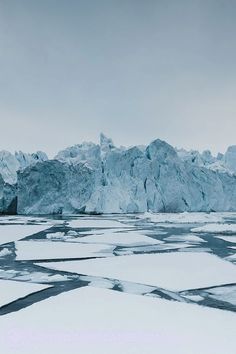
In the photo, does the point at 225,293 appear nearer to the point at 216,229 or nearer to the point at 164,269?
the point at 164,269

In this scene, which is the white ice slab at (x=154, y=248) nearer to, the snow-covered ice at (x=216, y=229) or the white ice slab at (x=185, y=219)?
the snow-covered ice at (x=216, y=229)

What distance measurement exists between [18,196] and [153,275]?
2406cm

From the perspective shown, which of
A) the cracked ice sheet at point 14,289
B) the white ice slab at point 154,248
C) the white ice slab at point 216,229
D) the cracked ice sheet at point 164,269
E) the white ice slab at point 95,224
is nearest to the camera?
the cracked ice sheet at point 14,289

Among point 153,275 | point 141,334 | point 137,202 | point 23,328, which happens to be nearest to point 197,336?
point 141,334

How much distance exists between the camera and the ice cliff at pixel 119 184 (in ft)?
89.0

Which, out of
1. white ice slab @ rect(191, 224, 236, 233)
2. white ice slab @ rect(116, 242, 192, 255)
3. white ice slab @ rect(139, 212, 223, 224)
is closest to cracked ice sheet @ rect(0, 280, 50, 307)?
white ice slab @ rect(116, 242, 192, 255)

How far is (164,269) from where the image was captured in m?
5.50

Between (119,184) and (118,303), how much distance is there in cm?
2463

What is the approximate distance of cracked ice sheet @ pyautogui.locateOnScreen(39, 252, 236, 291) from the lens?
15.7 feet

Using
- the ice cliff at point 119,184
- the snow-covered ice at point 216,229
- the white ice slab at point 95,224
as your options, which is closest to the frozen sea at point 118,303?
the snow-covered ice at point 216,229

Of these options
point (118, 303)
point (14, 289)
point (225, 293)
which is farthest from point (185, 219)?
point (118, 303)

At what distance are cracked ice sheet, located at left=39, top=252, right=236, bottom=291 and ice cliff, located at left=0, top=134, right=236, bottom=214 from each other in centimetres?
2074

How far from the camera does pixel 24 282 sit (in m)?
4.63

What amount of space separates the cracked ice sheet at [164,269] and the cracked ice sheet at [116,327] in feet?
3.41
